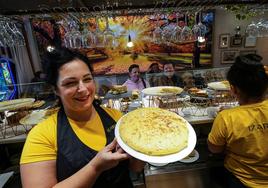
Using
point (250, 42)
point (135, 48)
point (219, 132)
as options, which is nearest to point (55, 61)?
point (219, 132)

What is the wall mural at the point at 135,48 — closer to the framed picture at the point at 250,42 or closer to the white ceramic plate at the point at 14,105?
the framed picture at the point at 250,42

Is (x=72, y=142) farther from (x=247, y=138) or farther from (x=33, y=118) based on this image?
(x=247, y=138)

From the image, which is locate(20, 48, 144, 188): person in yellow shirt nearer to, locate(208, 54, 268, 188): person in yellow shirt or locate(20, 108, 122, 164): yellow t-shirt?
locate(20, 108, 122, 164): yellow t-shirt

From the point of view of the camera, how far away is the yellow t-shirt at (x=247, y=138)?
124cm

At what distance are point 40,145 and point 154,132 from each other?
50cm

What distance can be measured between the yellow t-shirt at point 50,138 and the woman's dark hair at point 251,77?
0.99 metres

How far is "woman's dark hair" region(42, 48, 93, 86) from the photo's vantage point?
90 cm

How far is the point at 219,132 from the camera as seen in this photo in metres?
1.32

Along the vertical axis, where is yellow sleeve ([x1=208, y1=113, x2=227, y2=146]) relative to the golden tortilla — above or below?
below

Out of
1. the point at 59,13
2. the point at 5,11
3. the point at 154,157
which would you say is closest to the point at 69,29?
the point at 59,13

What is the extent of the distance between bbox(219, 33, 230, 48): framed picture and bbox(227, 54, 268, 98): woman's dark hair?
3.89 m

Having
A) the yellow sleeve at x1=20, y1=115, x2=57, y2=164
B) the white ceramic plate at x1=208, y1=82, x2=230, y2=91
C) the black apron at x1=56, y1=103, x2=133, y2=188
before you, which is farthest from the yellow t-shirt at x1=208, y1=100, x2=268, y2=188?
the yellow sleeve at x1=20, y1=115, x2=57, y2=164

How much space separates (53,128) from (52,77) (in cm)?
24

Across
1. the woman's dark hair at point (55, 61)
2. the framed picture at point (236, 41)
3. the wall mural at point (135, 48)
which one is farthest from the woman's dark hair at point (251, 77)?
the framed picture at point (236, 41)
